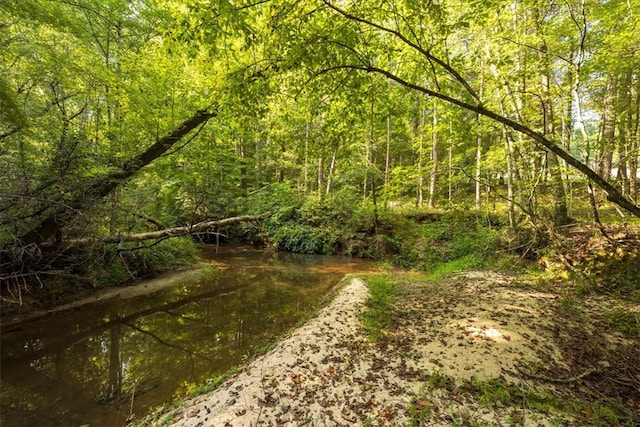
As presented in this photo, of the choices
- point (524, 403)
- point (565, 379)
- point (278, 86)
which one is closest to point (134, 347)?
point (278, 86)

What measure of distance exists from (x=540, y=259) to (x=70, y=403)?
10024 mm

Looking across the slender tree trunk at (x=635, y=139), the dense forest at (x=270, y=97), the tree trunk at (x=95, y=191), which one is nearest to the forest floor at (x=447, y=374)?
the dense forest at (x=270, y=97)

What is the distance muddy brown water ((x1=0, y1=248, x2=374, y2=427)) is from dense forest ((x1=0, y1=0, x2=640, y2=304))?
133 cm

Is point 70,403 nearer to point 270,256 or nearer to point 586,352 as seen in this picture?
point 586,352

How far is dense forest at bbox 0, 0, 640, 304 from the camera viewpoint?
378 cm

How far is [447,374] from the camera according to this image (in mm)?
3633

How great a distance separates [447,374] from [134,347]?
213 inches

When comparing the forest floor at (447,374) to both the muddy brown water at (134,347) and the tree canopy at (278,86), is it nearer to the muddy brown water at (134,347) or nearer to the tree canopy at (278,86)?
the muddy brown water at (134,347)

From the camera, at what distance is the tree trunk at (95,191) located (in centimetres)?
591

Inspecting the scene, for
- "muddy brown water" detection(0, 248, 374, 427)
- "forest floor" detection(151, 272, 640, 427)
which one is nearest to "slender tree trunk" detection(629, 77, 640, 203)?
"forest floor" detection(151, 272, 640, 427)

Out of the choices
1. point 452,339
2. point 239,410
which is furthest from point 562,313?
point 239,410

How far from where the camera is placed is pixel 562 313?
16.5 feet

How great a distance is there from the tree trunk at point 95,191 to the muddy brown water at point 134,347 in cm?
187

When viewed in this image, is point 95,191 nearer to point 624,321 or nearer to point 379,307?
point 379,307
